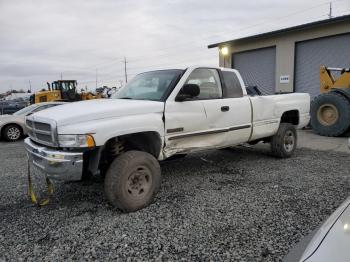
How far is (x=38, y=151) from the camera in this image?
405 centimetres

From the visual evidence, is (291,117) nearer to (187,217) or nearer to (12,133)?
(187,217)

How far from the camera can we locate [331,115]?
1048 cm

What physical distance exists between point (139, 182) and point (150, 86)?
5.53ft

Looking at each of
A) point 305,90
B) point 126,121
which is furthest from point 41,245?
point 305,90

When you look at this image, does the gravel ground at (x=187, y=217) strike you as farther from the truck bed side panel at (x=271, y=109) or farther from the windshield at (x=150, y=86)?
the windshield at (x=150, y=86)

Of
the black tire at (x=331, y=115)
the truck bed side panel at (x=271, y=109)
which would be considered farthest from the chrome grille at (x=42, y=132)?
the black tire at (x=331, y=115)

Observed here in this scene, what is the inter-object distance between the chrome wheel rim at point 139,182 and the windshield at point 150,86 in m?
1.13

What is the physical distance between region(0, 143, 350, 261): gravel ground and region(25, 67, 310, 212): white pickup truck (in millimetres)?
486

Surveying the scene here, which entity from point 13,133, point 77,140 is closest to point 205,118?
point 77,140

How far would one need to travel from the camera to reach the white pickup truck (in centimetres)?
381

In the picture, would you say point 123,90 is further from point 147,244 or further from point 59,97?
point 59,97

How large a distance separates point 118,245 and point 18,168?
4.56 meters

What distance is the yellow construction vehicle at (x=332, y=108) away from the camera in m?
10.0

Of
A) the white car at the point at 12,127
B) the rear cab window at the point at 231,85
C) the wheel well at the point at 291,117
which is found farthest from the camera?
the white car at the point at 12,127
